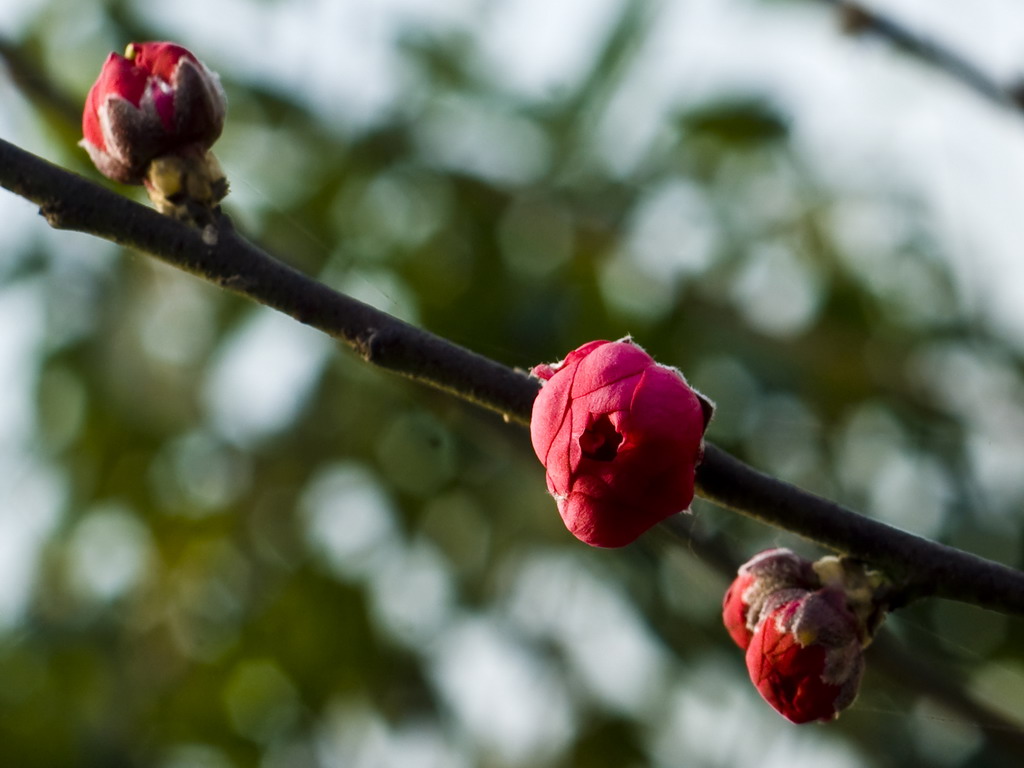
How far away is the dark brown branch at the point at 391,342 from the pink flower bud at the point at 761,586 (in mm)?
279

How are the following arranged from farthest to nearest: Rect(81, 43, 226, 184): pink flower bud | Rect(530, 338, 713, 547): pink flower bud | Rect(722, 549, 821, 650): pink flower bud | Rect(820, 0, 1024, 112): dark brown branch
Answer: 1. Rect(820, 0, 1024, 112): dark brown branch
2. Rect(722, 549, 821, 650): pink flower bud
3. Rect(81, 43, 226, 184): pink flower bud
4. Rect(530, 338, 713, 547): pink flower bud

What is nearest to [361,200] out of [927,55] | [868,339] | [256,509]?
[256,509]

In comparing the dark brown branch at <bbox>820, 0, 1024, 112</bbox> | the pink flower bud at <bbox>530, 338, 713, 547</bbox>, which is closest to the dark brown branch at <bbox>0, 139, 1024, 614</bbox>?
the pink flower bud at <bbox>530, 338, 713, 547</bbox>

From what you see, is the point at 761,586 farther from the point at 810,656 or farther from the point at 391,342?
Answer: the point at 391,342

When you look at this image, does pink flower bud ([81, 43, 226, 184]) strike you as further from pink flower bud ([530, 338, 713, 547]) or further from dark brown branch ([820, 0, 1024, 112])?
dark brown branch ([820, 0, 1024, 112])

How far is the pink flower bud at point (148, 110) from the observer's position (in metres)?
1.63

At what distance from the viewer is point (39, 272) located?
14.9 ft

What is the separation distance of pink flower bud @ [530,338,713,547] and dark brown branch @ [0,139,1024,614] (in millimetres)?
85

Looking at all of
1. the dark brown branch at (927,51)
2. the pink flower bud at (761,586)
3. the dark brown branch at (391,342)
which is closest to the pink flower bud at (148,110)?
the dark brown branch at (391,342)

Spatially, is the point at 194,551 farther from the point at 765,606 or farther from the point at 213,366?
the point at 765,606

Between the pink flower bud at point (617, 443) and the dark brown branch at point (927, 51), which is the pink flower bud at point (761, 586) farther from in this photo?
the dark brown branch at point (927, 51)

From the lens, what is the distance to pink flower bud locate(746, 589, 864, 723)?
5.45 feet

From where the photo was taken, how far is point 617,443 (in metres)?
1.36

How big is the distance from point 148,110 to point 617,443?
35.8 inches
